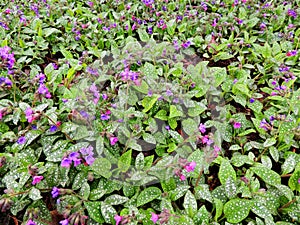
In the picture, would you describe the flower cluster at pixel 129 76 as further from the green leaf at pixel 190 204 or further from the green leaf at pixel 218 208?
the green leaf at pixel 218 208

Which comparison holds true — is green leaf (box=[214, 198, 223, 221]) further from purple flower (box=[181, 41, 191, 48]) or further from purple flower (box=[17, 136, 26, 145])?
purple flower (box=[181, 41, 191, 48])

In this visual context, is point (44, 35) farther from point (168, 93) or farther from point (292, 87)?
point (292, 87)

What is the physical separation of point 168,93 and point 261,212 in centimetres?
133

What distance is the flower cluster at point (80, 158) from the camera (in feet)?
7.39

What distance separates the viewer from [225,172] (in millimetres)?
2543

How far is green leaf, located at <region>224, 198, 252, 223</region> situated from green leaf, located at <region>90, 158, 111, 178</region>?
95 centimetres

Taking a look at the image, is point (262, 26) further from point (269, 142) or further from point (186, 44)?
point (269, 142)

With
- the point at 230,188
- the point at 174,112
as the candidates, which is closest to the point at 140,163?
the point at 174,112

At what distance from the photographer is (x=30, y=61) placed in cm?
366

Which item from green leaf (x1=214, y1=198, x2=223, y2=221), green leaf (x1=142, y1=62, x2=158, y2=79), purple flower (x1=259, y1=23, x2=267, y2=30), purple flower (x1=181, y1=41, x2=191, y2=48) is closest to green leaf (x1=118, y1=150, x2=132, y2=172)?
green leaf (x1=214, y1=198, x2=223, y2=221)

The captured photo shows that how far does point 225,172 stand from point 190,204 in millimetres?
438

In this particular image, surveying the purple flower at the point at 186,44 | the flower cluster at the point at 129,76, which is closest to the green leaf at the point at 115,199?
the flower cluster at the point at 129,76

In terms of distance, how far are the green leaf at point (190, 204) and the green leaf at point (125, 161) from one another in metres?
0.53

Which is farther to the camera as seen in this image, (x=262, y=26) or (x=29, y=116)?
(x=262, y=26)
